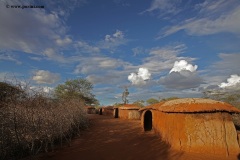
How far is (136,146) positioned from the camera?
33.3 feet

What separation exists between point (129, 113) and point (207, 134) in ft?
57.4

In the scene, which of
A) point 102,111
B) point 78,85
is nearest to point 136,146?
point 102,111

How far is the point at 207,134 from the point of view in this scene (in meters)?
8.83

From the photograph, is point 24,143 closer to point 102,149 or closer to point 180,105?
point 102,149

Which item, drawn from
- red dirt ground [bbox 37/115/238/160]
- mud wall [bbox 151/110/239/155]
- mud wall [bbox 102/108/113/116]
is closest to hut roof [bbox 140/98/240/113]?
mud wall [bbox 151/110/239/155]

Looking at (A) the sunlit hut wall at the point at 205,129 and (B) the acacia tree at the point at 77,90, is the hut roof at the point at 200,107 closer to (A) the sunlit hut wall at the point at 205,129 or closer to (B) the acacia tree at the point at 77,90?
(A) the sunlit hut wall at the point at 205,129

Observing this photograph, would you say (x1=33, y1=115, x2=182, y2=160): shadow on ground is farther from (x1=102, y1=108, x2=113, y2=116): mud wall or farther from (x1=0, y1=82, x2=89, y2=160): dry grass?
(x1=102, y1=108, x2=113, y2=116): mud wall

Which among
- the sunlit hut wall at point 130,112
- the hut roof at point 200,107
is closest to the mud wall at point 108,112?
the sunlit hut wall at point 130,112

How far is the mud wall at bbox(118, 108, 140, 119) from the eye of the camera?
25766mm

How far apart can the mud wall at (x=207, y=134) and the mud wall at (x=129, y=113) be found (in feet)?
53.9

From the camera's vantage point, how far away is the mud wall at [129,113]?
25.8m

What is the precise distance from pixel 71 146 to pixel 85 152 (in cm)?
136

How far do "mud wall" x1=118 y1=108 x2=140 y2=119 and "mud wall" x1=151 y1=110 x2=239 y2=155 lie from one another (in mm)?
16416

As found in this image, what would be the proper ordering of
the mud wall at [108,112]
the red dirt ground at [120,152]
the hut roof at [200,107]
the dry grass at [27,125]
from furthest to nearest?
the mud wall at [108,112] < the hut roof at [200,107] < the red dirt ground at [120,152] < the dry grass at [27,125]
